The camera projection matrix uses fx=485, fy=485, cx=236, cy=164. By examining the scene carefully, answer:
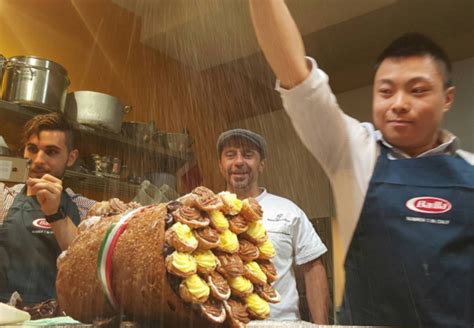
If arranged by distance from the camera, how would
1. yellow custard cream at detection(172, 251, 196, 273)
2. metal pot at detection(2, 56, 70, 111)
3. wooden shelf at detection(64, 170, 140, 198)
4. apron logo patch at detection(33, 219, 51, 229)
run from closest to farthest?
1. yellow custard cream at detection(172, 251, 196, 273)
2. apron logo patch at detection(33, 219, 51, 229)
3. metal pot at detection(2, 56, 70, 111)
4. wooden shelf at detection(64, 170, 140, 198)

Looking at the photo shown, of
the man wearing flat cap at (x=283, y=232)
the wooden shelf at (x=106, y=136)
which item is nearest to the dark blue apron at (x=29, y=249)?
the wooden shelf at (x=106, y=136)

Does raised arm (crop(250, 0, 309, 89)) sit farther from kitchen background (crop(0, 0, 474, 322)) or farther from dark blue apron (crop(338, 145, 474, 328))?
kitchen background (crop(0, 0, 474, 322))

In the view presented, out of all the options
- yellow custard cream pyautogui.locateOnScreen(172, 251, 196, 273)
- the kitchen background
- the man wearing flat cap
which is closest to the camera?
yellow custard cream pyautogui.locateOnScreen(172, 251, 196, 273)

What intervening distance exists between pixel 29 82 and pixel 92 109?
382mm

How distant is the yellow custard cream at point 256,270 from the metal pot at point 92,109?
6.69 ft

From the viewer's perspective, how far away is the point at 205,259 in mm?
722

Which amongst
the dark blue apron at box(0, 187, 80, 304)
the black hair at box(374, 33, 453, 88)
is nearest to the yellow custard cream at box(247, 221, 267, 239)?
the black hair at box(374, 33, 453, 88)

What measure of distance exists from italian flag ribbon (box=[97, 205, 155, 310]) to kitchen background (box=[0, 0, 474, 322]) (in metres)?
1.94

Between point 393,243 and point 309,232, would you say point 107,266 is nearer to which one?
point 393,243

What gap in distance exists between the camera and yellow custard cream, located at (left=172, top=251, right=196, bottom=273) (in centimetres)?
69

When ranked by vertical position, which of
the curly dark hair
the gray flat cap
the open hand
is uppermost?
the curly dark hair

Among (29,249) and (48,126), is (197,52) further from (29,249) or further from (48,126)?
(29,249)

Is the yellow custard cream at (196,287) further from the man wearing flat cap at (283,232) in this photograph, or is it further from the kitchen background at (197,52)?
the kitchen background at (197,52)

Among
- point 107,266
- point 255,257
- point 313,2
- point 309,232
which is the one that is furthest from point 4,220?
point 313,2
